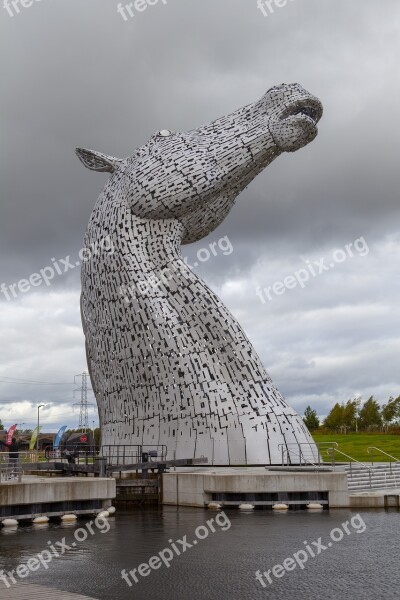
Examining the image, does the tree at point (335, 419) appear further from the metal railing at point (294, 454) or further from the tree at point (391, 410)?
the metal railing at point (294, 454)

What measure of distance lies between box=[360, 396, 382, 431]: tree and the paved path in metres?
72.9

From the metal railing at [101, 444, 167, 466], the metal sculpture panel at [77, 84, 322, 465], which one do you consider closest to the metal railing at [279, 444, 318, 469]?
the metal sculpture panel at [77, 84, 322, 465]

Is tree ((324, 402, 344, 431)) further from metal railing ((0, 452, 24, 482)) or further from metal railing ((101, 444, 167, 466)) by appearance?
metal railing ((0, 452, 24, 482))

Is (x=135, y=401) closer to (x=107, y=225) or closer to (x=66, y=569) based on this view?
(x=107, y=225)

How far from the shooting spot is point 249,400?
20609 mm

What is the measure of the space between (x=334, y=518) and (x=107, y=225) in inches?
482
